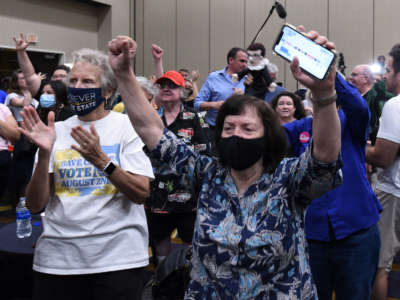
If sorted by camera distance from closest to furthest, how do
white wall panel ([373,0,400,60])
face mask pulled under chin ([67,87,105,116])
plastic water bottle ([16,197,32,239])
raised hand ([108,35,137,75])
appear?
raised hand ([108,35,137,75]), face mask pulled under chin ([67,87,105,116]), plastic water bottle ([16,197,32,239]), white wall panel ([373,0,400,60])

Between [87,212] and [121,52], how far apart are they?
2.31 feet

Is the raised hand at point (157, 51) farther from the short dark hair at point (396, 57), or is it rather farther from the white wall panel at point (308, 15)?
the white wall panel at point (308, 15)

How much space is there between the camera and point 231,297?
1.40m

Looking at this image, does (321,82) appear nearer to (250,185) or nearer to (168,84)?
(250,185)

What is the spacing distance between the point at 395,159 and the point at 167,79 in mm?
1761

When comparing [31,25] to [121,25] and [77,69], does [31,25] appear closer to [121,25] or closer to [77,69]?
[121,25]

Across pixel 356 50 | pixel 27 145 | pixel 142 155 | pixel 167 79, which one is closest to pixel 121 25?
pixel 356 50

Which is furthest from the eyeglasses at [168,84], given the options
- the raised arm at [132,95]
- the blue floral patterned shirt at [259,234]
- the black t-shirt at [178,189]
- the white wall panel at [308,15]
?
the white wall panel at [308,15]

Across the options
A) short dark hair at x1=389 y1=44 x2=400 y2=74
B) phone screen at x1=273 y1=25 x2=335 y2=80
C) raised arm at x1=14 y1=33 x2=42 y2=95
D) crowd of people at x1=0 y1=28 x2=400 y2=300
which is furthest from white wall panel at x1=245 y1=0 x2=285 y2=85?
phone screen at x1=273 y1=25 x2=335 y2=80

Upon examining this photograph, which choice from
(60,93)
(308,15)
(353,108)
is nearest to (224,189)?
(353,108)

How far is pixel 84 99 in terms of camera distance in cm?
198

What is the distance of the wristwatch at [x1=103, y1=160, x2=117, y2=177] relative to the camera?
175 centimetres

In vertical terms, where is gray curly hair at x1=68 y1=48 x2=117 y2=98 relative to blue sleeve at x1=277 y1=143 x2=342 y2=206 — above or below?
above

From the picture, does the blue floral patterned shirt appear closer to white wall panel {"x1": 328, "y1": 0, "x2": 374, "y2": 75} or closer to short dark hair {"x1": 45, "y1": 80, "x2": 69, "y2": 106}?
short dark hair {"x1": 45, "y1": 80, "x2": 69, "y2": 106}
